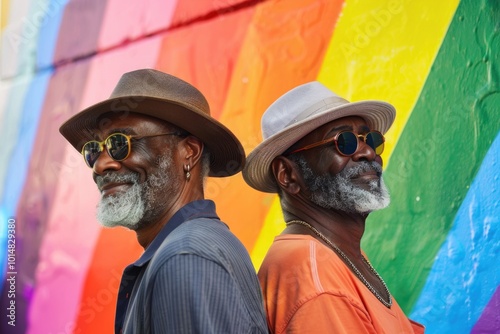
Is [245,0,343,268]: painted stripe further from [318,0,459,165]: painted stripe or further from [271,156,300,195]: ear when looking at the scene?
[271,156,300,195]: ear

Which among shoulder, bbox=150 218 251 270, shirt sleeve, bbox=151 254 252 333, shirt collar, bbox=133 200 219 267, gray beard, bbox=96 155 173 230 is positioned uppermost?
gray beard, bbox=96 155 173 230

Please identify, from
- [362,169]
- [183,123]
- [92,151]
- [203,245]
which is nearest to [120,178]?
[92,151]

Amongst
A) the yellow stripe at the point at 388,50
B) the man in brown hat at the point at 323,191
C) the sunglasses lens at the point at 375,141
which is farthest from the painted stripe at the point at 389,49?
the sunglasses lens at the point at 375,141

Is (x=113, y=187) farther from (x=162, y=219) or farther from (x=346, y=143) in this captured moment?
(x=346, y=143)

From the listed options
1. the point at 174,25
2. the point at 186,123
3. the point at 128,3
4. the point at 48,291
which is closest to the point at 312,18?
the point at 174,25

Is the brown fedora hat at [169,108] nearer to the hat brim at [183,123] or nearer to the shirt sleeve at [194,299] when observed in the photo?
the hat brim at [183,123]

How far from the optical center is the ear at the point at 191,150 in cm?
209

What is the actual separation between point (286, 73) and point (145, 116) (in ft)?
5.02

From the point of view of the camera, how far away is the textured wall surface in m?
2.95

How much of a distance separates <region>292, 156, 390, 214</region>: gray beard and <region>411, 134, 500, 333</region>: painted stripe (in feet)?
2.32

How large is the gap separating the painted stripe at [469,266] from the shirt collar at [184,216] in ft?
4.47

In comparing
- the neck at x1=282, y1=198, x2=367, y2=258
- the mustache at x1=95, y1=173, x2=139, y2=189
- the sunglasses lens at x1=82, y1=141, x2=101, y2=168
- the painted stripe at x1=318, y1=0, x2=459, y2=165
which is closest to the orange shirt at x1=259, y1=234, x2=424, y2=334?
the neck at x1=282, y1=198, x2=367, y2=258

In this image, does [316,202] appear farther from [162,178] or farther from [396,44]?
[396,44]

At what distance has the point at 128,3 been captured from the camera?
4145 mm
